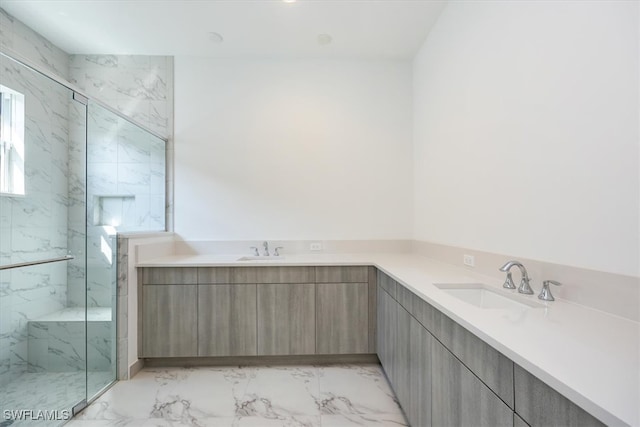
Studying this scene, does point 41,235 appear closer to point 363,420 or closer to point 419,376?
point 363,420

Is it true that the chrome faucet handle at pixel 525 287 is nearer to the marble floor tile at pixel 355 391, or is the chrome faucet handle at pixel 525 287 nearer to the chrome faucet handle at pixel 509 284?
the chrome faucet handle at pixel 509 284

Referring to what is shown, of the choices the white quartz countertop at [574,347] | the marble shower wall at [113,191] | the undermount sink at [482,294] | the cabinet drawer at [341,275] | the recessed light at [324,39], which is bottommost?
the cabinet drawer at [341,275]

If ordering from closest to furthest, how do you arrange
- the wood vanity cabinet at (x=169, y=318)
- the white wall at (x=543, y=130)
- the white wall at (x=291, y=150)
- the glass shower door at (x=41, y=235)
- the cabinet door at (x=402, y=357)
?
the white wall at (x=543, y=130)
the cabinet door at (x=402, y=357)
the glass shower door at (x=41, y=235)
the wood vanity cabinet at (x=169, y=318)
the white wall at (x=291, y=150)

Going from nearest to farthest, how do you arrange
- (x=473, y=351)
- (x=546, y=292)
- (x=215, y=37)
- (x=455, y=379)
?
(x=473, y=351) < (x=455, y=379) < (x=546, y=292) < (x=215, y=37)

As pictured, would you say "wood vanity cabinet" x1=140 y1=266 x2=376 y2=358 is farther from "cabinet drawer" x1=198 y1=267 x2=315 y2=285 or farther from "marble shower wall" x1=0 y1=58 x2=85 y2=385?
"marble shower wall" x1=0 y1=58 x2=85 y2=385

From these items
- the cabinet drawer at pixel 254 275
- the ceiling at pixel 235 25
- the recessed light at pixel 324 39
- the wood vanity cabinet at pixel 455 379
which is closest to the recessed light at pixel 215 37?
→ the ceiling at pixel 235 25

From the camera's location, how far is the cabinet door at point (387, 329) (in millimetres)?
1825

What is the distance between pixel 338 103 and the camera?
2865 mm

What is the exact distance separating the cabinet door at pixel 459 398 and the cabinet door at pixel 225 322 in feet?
4.92

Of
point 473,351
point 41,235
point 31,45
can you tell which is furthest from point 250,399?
point 31,45

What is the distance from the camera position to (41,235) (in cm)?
209

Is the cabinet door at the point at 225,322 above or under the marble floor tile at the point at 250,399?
above

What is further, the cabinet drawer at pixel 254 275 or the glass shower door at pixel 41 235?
the cabinet drawer at pixel 254 275

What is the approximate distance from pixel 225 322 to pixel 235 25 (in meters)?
2.57
